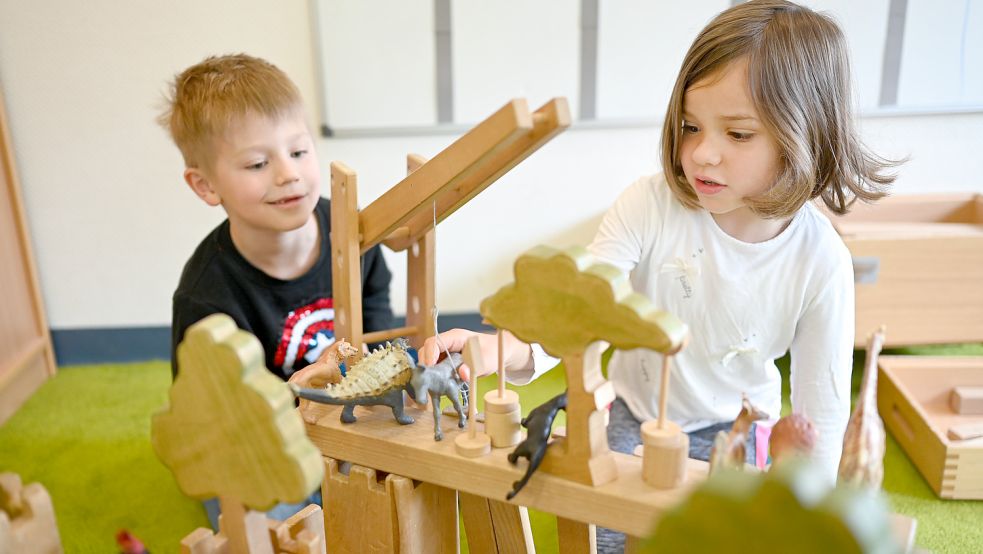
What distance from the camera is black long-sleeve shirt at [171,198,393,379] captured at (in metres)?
1.14

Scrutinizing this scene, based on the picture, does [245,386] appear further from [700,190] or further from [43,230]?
[43,230]

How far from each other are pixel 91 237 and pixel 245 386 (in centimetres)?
184

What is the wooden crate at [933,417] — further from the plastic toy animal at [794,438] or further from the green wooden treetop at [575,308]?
the green wooden treetop at [575,308]

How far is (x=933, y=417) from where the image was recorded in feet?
5.11

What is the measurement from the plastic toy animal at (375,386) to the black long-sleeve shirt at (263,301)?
52 cm

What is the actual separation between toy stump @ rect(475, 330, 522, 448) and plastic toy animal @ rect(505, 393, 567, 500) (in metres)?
0.02

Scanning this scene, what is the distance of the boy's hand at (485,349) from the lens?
0.73 m

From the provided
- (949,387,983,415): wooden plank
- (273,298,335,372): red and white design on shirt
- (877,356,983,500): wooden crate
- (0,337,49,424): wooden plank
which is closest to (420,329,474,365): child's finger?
(273,298,335,372): red and white design on shirt

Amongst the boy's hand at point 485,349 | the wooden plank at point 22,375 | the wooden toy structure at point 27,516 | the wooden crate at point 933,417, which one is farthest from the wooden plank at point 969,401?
the wooden plank at point 22,375

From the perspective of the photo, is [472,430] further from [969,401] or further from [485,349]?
[969,401]

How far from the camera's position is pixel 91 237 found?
80.5 inches

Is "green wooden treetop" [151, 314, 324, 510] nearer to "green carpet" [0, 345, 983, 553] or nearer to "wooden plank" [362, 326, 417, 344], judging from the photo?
"wooden plank" [362, 326, 417, 344]

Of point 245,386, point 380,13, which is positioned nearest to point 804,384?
point 245,386

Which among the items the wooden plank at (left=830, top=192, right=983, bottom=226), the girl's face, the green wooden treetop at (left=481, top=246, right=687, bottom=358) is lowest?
the wooden plank at (left=830, top=192, right=983, bottom=226)
